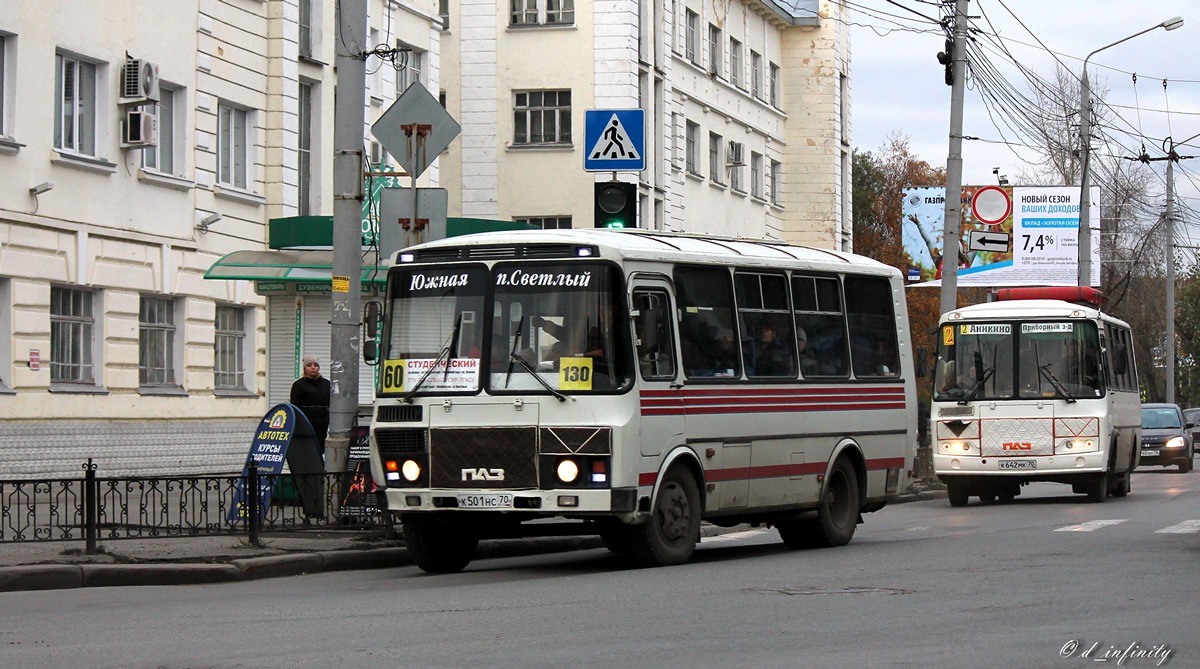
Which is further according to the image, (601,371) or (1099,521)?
(1099,521)

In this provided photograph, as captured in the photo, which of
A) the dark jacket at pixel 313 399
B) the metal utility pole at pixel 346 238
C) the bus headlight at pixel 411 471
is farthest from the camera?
the dark jacket at pixel 313 399

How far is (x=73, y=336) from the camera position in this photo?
25828 mm

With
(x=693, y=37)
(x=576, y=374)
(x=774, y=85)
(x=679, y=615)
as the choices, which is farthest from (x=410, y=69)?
(x=679, y=615)

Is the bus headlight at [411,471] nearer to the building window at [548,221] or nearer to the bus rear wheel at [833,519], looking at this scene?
the bus rear wheel at [833,519]

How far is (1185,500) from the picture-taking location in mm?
27438

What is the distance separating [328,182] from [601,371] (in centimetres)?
1963

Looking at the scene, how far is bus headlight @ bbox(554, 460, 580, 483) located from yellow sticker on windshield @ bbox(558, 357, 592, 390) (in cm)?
58

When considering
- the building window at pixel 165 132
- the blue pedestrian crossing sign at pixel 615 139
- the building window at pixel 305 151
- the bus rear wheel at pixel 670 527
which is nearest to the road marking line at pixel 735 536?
the blue pedestrian crossing sign at pixel 615 139

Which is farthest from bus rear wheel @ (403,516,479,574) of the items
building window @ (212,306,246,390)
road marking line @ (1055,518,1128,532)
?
building window @ (212,306,246,390)

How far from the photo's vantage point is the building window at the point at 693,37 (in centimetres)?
5078

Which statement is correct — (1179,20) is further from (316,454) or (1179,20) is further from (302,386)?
(316,454)

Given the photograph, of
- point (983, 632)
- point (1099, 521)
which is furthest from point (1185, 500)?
point (983, 632)

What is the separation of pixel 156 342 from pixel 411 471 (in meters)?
14.1

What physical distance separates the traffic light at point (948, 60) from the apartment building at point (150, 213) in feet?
35.2
